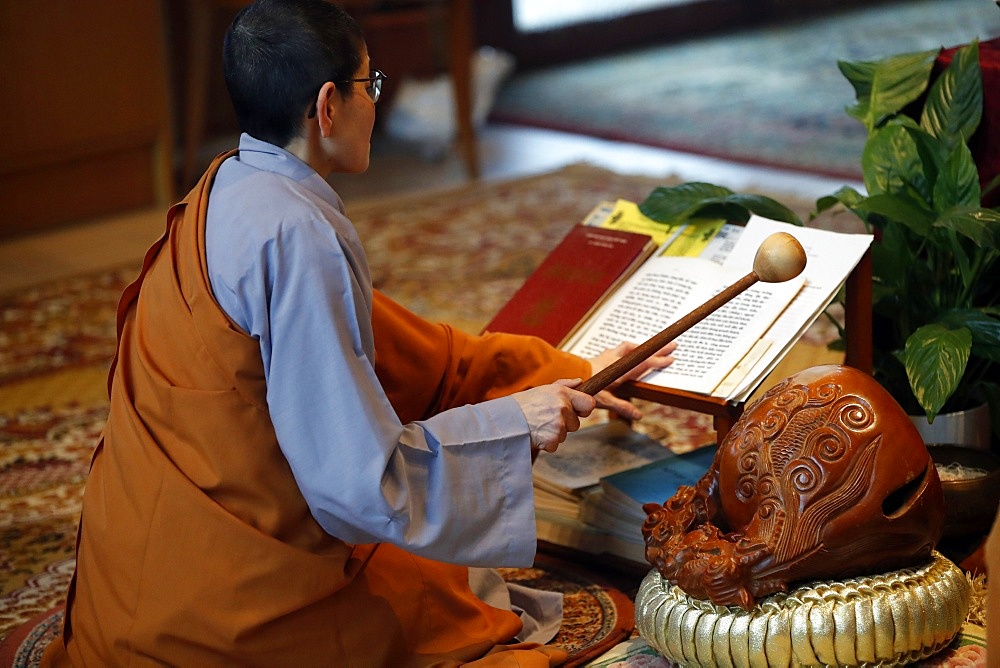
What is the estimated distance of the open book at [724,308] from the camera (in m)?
1.96

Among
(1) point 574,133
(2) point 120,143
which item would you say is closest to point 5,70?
(2) point 120,143

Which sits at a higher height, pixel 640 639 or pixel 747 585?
pixel 747 585

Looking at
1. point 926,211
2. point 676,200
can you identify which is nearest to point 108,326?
point 676,200

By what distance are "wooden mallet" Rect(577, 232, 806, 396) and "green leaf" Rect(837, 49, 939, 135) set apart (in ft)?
2.56

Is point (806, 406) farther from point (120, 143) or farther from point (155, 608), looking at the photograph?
point (120, 143)

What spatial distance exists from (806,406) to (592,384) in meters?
0.29

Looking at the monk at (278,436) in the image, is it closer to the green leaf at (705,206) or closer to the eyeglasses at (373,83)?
the eyeglasses at (373,83)

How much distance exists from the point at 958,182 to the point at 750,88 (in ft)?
14.4

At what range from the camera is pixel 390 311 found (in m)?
1.97

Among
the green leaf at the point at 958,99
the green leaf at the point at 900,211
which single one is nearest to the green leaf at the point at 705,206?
the green leaf at the point at 900,211

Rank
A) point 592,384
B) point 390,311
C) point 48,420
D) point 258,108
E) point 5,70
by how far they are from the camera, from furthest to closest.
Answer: point 5,70, point 48,420, point 390,311, point 592,384, point 258,108

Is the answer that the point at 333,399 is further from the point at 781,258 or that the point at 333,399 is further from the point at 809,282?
the point at 809,282

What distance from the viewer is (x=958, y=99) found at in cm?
240

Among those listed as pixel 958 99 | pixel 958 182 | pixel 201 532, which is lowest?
pixel 201 532
